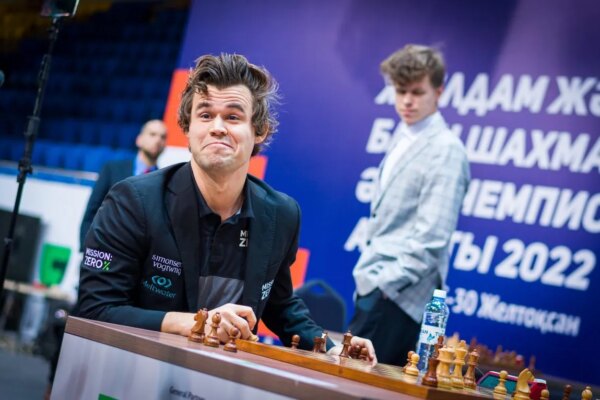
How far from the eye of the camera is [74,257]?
7.91 m

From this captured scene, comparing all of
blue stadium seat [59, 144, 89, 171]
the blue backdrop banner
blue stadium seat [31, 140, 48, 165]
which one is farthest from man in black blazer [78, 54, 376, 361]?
blue stadium seat [31, 140, 48, 165]

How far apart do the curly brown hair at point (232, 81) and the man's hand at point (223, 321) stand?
66cm

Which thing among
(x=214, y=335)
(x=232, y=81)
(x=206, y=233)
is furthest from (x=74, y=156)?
(x=214, y=335)

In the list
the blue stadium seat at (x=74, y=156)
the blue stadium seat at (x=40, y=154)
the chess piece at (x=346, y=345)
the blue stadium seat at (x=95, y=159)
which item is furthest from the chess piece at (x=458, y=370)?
the blue stadium seat at (x=40, y=154)

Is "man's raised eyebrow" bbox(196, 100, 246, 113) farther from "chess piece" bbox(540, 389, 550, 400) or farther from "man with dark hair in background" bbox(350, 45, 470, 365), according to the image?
"man with dark hair in background" bbox(350, 45, 470, 365)

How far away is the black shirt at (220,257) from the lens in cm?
241

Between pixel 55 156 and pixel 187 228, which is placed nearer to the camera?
pixel 187 228

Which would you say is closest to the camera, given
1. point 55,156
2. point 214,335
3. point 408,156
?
point 214,335

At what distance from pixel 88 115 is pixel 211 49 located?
4.22m

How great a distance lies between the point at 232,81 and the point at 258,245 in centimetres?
44

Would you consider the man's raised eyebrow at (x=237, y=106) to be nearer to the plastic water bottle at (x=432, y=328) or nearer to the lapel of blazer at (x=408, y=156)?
the plastic water bottle at (x=432, y=328)

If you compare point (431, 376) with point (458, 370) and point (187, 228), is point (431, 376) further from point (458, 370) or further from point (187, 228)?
point (187, 228)

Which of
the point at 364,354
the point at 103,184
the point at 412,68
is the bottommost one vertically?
the point at 364,354

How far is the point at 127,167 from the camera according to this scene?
5.20 meters
